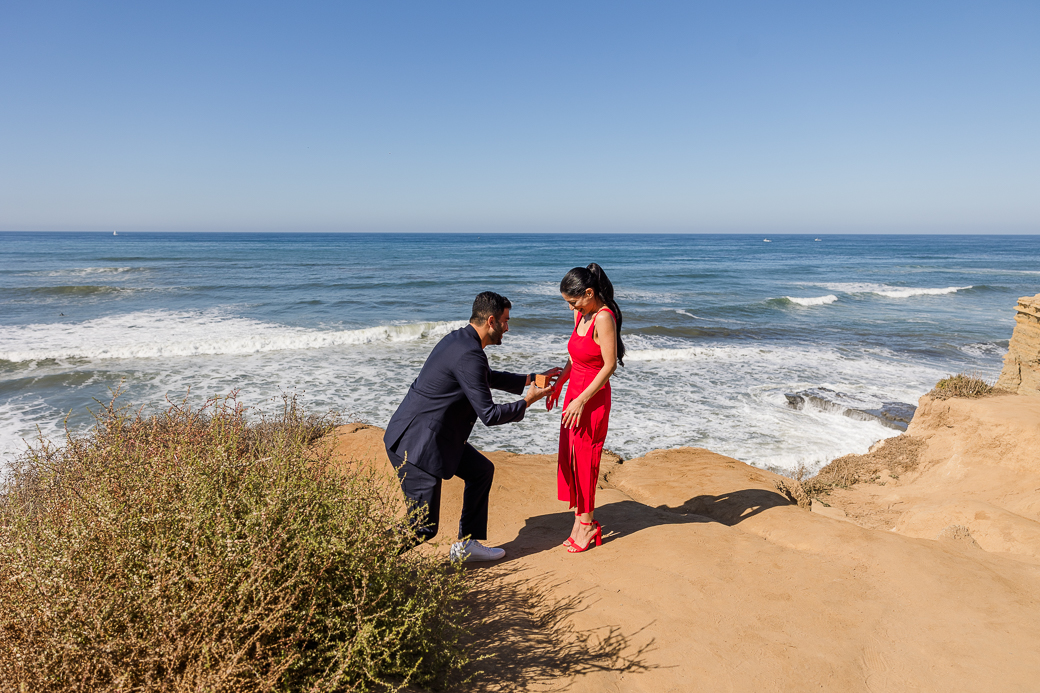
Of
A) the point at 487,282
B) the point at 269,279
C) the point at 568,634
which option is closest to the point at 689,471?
the point at 568,634

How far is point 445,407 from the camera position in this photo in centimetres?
354

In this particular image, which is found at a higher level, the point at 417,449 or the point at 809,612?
the point at 417,449

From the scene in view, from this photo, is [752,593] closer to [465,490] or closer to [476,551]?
[476,551]

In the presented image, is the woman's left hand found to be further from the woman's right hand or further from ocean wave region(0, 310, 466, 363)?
ocean wave region(0, 310, 466, 363)

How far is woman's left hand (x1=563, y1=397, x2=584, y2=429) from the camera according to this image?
12.8ft

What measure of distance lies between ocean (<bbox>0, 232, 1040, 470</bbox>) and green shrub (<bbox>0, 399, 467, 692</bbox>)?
254 centimetres

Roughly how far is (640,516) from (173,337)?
14955 millimetres

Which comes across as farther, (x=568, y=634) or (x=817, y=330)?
(x=817, y=330)

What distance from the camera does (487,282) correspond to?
31.8m

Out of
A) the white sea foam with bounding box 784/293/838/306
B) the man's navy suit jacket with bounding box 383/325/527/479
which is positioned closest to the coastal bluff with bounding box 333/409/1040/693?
the man's navy suit jacket with bounding box 383/325/527/479

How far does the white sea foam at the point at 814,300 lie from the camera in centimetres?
2491

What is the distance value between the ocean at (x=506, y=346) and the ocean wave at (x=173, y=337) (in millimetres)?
69

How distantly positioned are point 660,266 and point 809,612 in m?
41.8

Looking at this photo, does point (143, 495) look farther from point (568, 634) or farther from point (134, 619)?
point (568, 634)
